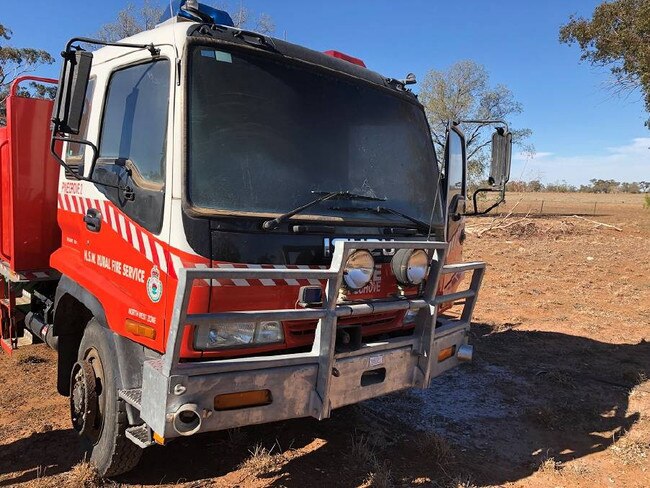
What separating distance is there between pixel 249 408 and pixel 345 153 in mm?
1692

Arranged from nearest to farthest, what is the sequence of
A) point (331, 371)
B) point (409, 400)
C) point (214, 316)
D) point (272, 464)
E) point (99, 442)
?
point (214, 316) < point (331, 371) < point (99, 442) < point (272, 464) < point (409, 400)

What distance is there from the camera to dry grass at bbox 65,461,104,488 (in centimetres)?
327

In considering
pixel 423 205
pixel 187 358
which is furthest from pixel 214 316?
pixel 423 205

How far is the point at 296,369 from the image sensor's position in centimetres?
280

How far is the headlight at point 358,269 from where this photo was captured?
295 cm

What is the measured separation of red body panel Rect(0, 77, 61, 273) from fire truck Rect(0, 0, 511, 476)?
51 centimetres

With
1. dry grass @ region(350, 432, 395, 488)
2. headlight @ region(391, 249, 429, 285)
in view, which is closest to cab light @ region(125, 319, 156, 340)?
headlight @ region(391, 249, 429, 285)

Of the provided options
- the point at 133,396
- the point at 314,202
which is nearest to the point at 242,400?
the point at 133,396

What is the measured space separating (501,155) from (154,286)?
283 cm

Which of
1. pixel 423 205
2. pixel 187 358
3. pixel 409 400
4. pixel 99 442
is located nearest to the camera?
pixel 187 358

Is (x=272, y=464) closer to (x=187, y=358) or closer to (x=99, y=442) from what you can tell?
(x=99, y=442)

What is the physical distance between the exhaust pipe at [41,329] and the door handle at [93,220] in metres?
1.00

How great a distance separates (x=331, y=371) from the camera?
2881 millimetres

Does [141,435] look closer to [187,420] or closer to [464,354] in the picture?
[187,420]
